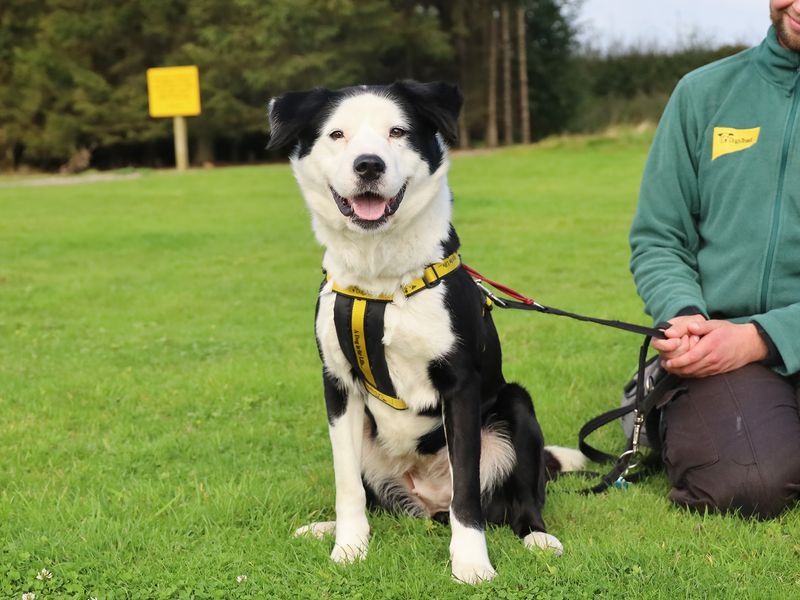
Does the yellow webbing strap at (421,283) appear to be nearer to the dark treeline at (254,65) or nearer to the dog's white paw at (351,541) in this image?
the dog's white paw at (351,541)

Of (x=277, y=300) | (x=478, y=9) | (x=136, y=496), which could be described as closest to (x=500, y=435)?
(x=136, y=496)

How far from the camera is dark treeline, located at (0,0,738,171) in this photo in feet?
86.3

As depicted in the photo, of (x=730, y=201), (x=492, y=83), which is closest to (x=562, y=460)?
(x=730, y=201)

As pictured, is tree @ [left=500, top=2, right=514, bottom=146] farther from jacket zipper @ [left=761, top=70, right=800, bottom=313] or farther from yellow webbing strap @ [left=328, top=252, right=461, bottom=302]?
yellow webbing strap @ [left=328, top=252, right=461, bottom=302]

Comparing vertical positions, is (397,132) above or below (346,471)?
above

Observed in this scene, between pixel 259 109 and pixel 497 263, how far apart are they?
19955 mm

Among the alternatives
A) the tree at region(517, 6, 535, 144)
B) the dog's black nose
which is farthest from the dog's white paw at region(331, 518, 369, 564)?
the tree at region(517, 6, 535, 144)

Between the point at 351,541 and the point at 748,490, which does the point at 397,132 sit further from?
the point at 748,490

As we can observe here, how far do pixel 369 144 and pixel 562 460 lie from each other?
157 cm

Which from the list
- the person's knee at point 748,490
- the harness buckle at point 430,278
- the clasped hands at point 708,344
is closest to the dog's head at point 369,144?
the harness buckle at point 430,278

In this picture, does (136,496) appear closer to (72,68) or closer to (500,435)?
(500,435)

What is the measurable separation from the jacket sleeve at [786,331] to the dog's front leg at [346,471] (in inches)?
56.6

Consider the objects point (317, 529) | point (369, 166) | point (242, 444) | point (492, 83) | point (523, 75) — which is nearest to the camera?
point (369, 166)

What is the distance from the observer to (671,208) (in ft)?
10.6
